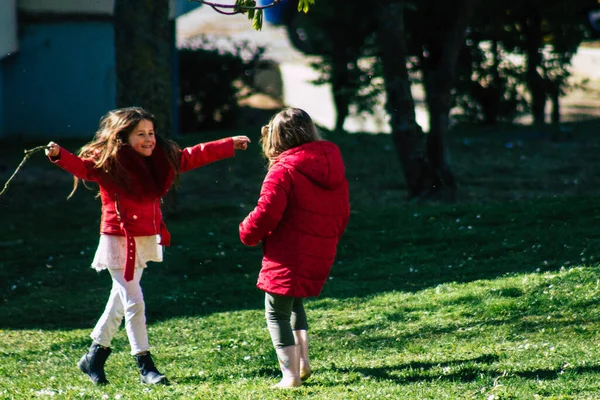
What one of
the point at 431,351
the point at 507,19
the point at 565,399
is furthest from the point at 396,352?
the point at 507,19

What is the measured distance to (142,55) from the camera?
1069 cm

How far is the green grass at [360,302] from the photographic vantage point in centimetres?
503

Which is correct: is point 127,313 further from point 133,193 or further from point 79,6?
point 79,6

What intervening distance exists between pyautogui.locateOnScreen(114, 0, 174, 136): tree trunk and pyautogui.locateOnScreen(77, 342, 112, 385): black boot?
18.4ft

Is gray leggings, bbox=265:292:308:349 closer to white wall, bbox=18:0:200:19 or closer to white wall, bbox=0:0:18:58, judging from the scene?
white wall, bbox=0:0:18:58

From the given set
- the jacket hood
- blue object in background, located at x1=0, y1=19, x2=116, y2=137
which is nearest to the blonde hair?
the jacket hood

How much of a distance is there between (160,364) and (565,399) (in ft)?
8.30

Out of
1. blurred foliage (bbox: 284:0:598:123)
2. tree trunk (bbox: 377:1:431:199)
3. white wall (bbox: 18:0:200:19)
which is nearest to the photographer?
tree trunk (bbox: 377:1:431:199)

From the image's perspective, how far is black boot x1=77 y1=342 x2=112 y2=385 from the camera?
205 inches

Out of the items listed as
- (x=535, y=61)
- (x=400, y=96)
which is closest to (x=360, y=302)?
(x=400, y=96)

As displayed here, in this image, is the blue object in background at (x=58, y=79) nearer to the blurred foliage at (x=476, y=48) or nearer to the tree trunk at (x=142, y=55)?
the blurred foliage at (x=476, y=48)

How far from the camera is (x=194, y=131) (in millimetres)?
18859

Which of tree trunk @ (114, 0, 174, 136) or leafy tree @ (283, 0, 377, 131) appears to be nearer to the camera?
tree trunk @ (114, 0, 174, 136)

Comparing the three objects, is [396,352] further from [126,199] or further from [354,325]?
[126,199]
